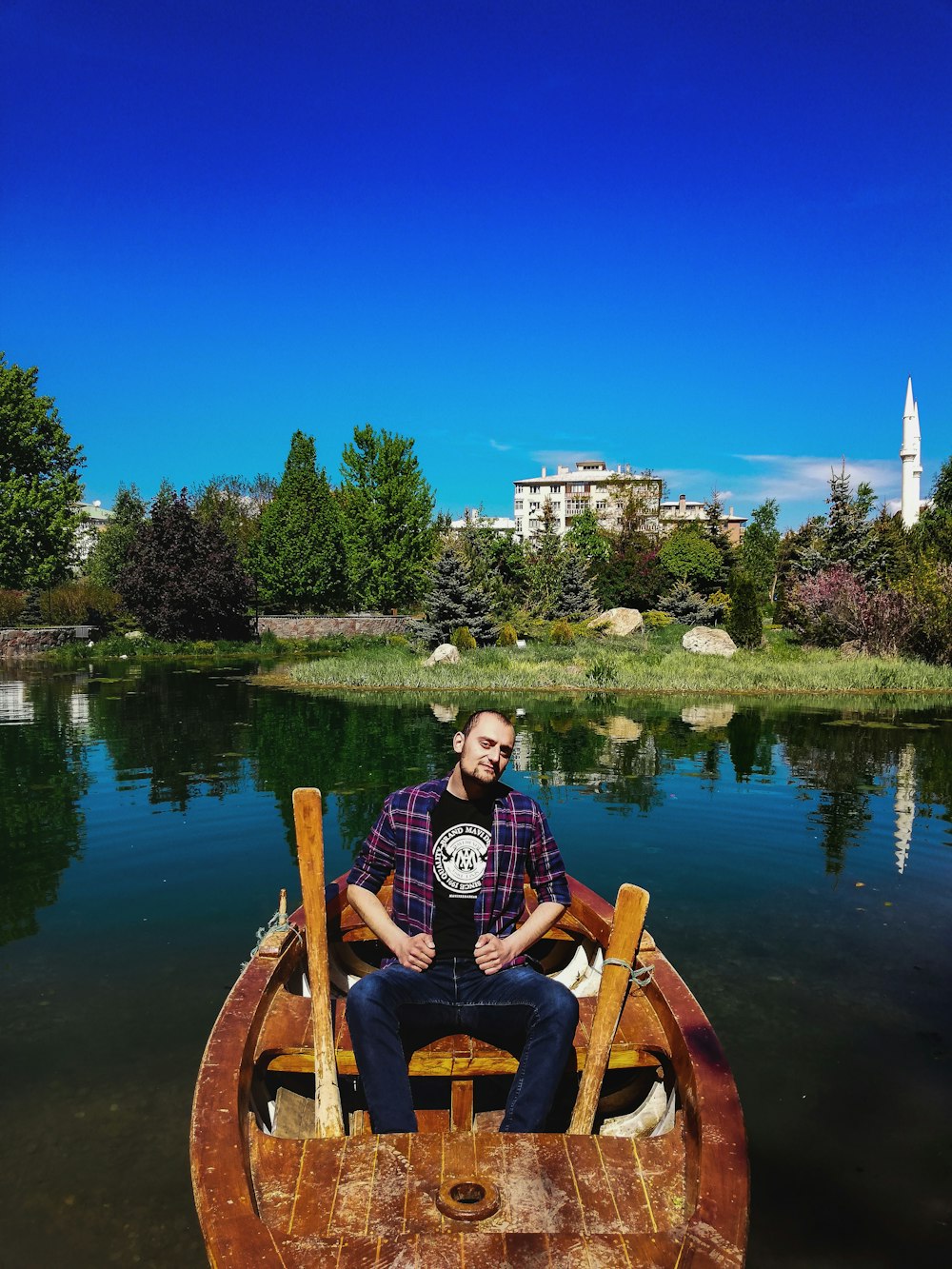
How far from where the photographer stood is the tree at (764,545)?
194ft

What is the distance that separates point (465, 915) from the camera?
4023 mm

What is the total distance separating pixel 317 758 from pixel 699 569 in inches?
1173

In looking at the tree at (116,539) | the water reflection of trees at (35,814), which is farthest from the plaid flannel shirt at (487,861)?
the tree at (116,539)

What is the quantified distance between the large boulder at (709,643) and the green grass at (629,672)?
744mm

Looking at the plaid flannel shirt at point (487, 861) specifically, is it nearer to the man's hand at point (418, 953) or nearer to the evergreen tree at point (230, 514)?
the man's hand at point (418, 953)

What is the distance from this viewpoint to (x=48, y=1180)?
4.14 meters

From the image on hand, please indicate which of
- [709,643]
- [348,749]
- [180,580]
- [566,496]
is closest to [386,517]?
[180,580]

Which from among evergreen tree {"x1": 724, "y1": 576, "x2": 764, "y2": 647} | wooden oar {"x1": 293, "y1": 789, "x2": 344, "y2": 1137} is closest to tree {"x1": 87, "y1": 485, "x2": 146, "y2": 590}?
evergreen tree {"x1": 724, "y1": 576, "x2": 764, "y2": 647}

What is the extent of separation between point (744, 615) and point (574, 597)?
757 centimetres

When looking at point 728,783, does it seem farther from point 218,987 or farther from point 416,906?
point 416,906

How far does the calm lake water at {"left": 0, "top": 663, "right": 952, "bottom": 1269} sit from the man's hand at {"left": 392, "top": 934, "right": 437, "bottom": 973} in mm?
1423

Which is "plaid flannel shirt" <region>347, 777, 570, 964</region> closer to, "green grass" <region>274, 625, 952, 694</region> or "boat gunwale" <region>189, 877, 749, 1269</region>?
"boat gunwale" <region>189, 877, 749, 1269</region>

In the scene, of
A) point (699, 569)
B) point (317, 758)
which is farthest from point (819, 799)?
point (699, 569)

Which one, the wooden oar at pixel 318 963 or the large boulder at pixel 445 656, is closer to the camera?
the wooden oar at pixel 318 963
